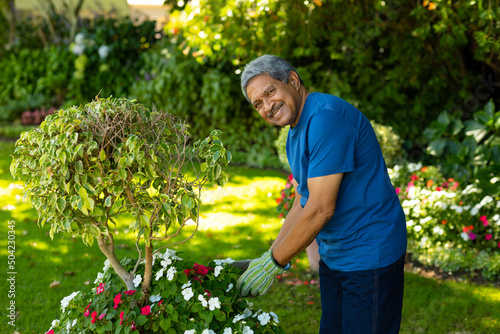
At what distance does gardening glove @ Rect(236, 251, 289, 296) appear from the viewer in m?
1.85

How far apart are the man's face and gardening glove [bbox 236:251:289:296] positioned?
56 cm

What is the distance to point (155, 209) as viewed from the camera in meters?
1.87

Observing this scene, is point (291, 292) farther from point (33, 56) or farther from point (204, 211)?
point (33, 56)

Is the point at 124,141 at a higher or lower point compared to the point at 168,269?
higher

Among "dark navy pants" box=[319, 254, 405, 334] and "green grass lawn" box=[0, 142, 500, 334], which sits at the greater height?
"dark navy pants" box=[319, 254, 405, 334]

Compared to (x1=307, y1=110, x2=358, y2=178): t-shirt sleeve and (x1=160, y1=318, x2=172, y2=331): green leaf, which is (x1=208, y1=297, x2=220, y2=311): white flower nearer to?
(x1=160, y1=318, x2=172, y2=331): green leaf

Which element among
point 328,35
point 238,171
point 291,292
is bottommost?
point 238,171

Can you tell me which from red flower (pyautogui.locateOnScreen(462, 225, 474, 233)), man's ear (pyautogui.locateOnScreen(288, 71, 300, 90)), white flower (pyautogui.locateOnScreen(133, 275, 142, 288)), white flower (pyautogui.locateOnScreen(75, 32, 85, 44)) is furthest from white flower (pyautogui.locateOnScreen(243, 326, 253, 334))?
white flower (pyautogui.locateOnScreen(75, 32, 85, 44))

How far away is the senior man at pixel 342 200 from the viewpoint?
5.45 ft

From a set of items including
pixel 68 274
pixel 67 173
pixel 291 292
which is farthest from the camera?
pixel 68 274

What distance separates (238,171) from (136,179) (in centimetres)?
529

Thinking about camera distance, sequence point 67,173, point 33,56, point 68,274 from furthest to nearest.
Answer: point 33,56, point 68,274, point 67,173

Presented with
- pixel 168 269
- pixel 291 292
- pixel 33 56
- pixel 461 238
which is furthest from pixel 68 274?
pixel 33 56

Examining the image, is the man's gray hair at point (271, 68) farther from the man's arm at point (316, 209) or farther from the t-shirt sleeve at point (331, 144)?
the man's arm at point (316, 209)
